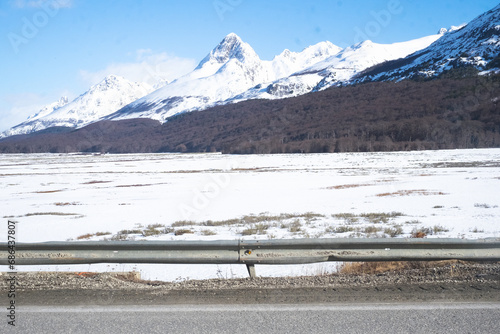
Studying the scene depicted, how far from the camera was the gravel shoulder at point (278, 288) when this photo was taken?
19.1 feet

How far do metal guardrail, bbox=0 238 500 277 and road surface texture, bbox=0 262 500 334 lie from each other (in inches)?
15.9

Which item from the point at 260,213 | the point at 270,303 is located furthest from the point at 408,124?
the point at 270,303

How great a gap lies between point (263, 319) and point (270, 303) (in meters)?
0.57

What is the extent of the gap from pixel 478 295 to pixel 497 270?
1.36 meters

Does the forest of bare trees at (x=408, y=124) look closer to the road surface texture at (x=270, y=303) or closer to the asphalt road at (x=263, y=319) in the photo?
the road surface texture at (x=270, y=303)

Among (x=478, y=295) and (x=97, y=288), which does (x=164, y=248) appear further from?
(x=478, y=295)

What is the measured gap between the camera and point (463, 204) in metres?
19.8

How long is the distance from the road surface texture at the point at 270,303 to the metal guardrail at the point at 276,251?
405 mm

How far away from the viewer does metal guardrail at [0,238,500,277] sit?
6402 millimetres

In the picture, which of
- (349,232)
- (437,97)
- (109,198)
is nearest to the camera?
(349,232)

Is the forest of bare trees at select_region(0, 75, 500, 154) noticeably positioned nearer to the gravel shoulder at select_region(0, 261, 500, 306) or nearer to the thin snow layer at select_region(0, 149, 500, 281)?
the thin snow layer at select_region(0, 149, 500, 281)

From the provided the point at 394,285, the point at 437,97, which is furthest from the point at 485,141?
the point at 394,285

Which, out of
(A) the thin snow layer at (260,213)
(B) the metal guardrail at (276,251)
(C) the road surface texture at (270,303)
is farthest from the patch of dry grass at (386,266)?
(B) the metal guardrail at (276,251)

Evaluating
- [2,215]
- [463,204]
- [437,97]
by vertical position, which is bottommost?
[463,204]
